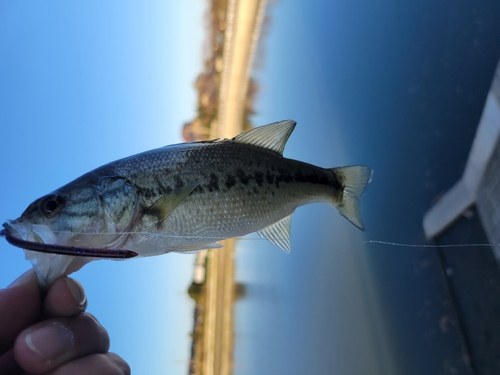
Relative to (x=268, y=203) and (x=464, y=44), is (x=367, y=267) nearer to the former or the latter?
(x=464, y=44)

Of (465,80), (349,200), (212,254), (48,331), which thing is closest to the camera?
(48,331)

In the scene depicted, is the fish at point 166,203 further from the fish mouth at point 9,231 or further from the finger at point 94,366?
the finger at point 94,366

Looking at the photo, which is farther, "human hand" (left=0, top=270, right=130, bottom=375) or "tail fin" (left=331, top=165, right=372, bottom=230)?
"tail fin" (left=331, top=165, right=372, bottom=230)

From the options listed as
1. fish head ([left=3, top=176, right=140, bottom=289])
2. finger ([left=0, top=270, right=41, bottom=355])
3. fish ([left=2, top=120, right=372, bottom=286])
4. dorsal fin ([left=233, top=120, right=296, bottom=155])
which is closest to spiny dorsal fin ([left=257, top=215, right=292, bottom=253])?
fish ([left=2, top=120, right=372, bottom=286])

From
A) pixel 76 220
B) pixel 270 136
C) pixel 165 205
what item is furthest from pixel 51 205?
pixel 270 136

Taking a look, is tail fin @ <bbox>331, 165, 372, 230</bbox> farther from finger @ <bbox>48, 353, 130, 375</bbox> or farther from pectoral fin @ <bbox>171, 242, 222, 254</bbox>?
finger @ <bbox>48, 353, 130, 375</bbox>

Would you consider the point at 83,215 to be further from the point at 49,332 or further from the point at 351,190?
the point at 351,190

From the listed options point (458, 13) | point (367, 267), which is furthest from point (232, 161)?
point (458, 13)
